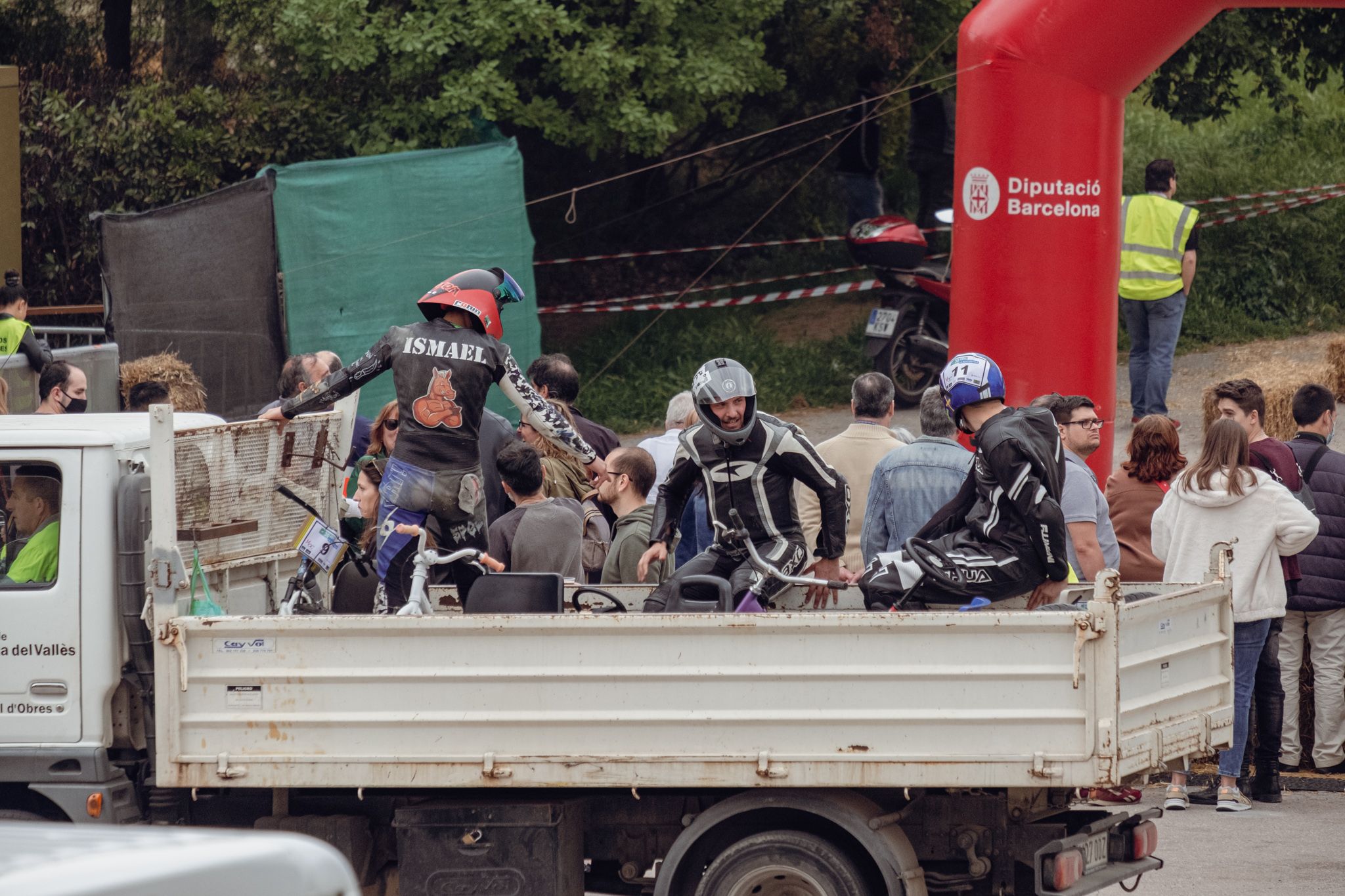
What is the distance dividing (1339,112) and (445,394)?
694 inches

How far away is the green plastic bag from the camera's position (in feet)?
20.4

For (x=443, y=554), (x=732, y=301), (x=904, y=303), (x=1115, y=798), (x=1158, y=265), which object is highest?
(x=732, y=301)

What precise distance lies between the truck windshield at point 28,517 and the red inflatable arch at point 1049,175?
6.19 metres

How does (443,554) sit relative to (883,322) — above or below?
below

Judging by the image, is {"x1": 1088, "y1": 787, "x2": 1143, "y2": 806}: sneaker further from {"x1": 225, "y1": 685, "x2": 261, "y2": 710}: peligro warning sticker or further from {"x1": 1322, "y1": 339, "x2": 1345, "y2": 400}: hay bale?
{"x1": 1322, "y1": 339, "x2": 1345, "y2": 400}: hay bale

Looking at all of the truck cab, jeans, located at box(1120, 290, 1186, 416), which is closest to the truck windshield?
the truck cab

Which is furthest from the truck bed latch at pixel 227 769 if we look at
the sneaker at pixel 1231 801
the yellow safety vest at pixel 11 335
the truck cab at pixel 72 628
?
the yellow safety vest at pixel 11 335

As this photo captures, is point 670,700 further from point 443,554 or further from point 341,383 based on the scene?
point 341,383

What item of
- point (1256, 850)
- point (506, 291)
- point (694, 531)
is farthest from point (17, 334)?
point (1256, 850)

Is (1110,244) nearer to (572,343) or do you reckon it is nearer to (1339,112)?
(572,343)

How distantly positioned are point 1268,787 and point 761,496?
363cm

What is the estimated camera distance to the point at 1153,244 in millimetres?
13984

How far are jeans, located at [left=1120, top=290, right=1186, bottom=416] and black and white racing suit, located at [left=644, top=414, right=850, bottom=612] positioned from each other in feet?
25.1

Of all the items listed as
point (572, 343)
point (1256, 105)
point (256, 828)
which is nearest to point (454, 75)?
point (572, 343)
